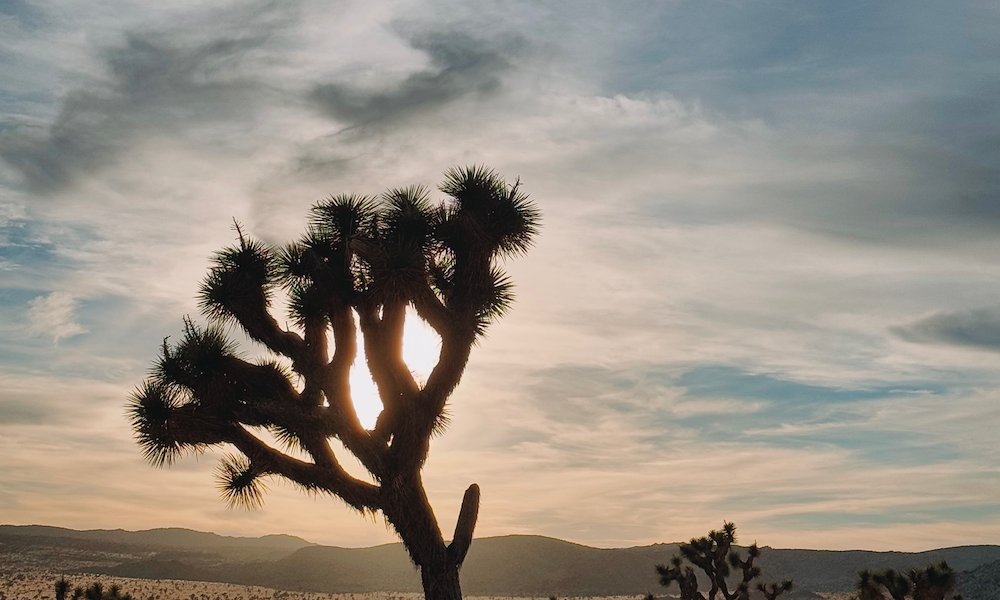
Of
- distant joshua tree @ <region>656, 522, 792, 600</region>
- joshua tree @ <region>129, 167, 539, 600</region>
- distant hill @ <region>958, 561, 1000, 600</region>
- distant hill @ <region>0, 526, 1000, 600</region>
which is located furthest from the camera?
distant hill @ <region>0, 526, 1000, 600</region>

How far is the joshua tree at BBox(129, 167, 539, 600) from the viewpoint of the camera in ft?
49.8

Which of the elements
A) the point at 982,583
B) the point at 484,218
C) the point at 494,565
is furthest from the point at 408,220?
the point at 494,565

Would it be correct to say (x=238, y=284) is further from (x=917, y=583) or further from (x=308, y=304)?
(x=917, y=583)

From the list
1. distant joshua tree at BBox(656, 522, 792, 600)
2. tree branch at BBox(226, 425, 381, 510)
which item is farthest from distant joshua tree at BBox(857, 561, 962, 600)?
tree branch at BBox(226, 425, 381, 510)

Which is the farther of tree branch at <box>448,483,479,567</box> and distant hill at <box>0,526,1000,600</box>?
distant hill at <box>0,526,1000,600</box>

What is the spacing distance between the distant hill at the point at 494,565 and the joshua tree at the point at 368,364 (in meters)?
59.2

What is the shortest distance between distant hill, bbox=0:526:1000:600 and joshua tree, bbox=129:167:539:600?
5919 cm

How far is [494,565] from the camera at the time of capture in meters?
85.3

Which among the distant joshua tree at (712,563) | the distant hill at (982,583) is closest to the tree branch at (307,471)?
the distant joshua tree at (712,563)

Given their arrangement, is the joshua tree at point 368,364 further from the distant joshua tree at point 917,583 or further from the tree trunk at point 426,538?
the distant joshua tree at point 917,583

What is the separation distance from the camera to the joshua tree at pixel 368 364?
49.8 feet

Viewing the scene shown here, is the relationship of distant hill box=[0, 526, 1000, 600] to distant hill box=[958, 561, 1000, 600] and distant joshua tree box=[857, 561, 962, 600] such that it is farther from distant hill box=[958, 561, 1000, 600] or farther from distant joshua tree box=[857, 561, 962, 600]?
distant joshua tree box=[857, 561, 962, 600]

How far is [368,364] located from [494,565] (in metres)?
73.4

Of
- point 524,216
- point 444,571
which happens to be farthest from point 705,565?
point 524,216
